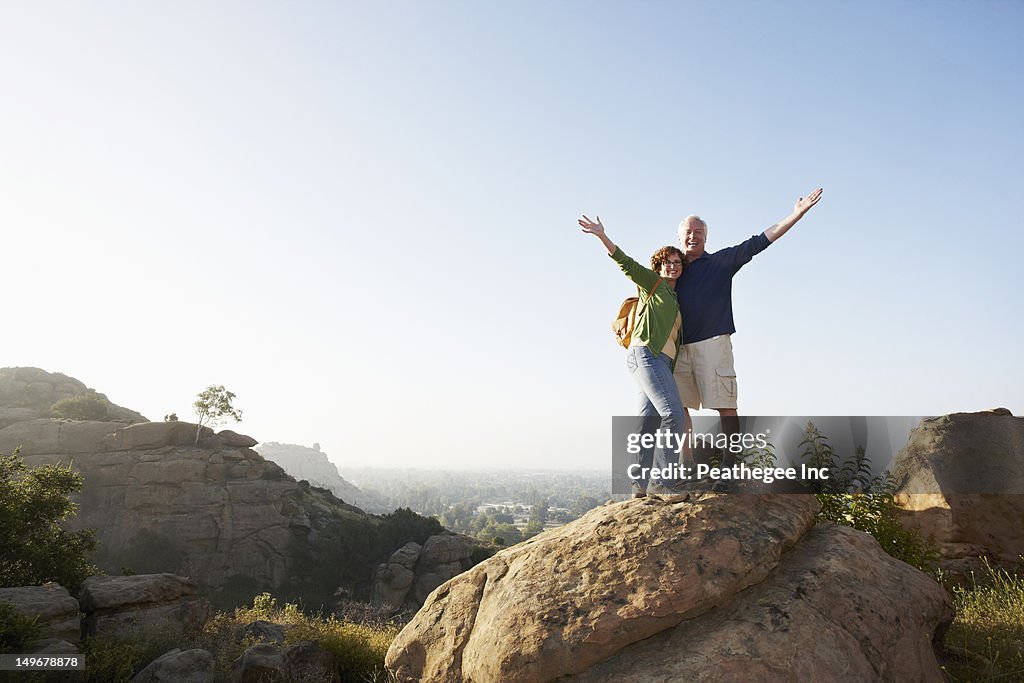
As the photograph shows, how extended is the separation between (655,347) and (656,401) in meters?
0.58

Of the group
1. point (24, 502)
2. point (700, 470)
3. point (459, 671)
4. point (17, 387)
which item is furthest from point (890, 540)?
point (17, 387)

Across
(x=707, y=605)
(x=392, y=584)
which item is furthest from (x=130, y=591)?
(x=392, y=584)

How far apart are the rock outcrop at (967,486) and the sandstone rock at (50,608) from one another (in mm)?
16556

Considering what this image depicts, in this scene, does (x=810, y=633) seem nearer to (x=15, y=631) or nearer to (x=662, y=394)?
(x=662, y=394)

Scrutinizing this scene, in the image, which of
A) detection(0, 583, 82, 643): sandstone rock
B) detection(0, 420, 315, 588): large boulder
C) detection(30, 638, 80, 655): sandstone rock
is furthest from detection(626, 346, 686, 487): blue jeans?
detection(0, 420, 315, 588): large boulder

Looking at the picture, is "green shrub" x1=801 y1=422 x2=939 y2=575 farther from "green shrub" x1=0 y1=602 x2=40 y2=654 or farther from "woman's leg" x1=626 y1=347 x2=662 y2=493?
"green shrub" x1=0 y1=602 x2=40 y2=654

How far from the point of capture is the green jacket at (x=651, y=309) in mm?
6086

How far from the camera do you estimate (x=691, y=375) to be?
254 inches

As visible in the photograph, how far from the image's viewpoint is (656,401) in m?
6.04

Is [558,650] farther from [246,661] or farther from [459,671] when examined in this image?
[246,661]

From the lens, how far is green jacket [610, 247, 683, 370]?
20.0 ft

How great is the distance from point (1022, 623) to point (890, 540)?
186cm

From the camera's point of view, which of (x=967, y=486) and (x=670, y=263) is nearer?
(x=670, y=263)

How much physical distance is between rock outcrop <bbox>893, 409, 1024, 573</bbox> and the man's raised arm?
21.6 ft
